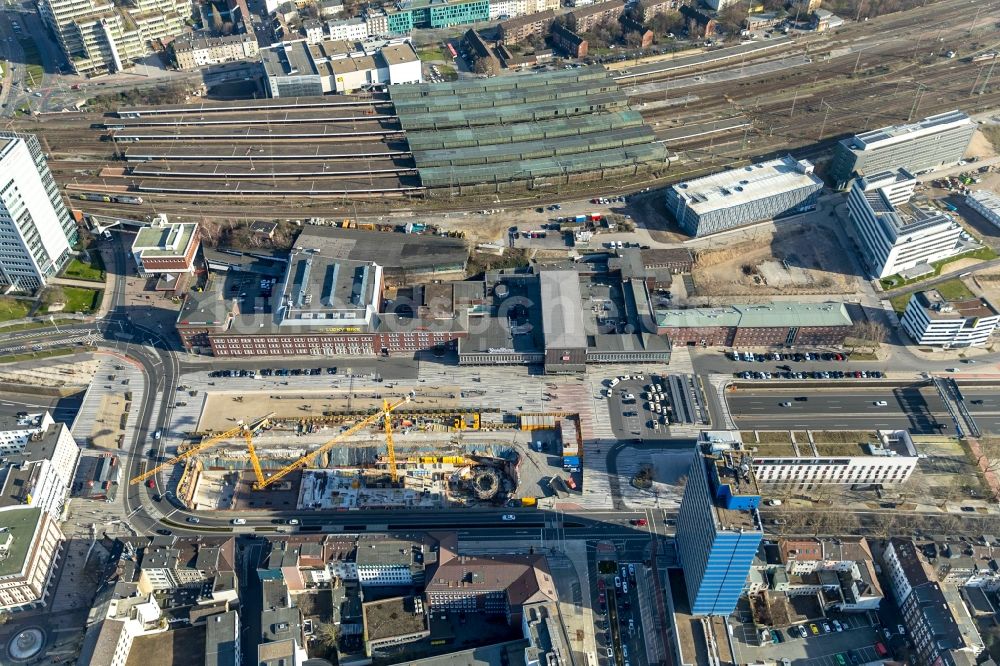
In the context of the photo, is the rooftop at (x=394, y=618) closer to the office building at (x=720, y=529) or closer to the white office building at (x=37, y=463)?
the office building at (x=720, y=529)

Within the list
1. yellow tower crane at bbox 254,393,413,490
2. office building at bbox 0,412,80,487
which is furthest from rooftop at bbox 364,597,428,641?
office building at bbox 0,412,80,487

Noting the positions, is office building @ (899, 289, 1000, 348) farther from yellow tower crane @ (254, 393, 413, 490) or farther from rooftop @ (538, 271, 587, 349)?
yellow tower crane @ (254, 393, 413, 490)

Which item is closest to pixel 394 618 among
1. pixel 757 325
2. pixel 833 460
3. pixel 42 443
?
pixel 42 443

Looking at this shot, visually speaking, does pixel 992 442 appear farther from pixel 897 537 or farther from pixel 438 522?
pixel 438 522

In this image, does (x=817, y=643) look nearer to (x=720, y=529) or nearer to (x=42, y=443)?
(x=720, y=529)

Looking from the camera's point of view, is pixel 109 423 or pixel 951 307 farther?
pixel 951 307

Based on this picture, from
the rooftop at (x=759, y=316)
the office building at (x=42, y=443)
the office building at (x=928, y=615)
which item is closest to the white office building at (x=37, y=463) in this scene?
the office building at (x=42, y=443)

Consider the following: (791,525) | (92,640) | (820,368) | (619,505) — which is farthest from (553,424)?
(92,640)
